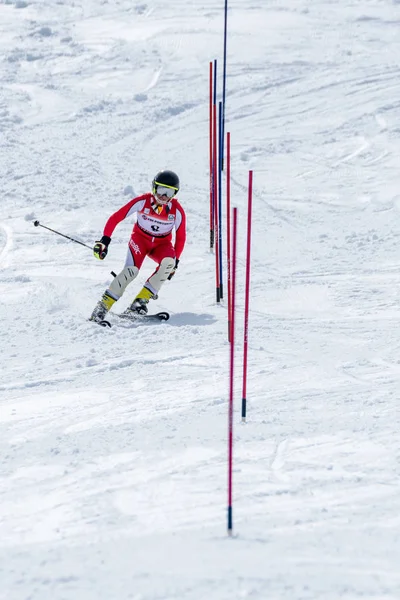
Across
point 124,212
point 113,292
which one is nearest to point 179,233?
point 124,212

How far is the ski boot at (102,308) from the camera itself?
7.69 metres

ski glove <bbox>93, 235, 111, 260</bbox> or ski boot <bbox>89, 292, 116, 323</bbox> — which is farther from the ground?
ski glove <bbox>93, 235, 111, 260</bbox>

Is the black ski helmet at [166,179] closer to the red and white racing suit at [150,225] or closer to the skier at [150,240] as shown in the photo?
the skier at [150,240]

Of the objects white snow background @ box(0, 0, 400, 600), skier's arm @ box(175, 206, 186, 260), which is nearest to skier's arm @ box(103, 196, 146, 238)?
skier's arm @ box(175, 206, 186, 260)

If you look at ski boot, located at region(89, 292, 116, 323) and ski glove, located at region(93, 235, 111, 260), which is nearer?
ski boot, located at region(89, 292, 116, 323)

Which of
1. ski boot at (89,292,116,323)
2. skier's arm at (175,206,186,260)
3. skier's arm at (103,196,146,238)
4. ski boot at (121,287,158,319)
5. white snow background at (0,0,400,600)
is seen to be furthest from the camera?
skier's arm at (175,206,186,260)

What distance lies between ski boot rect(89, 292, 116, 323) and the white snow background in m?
0.18

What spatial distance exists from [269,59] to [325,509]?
44.6 ft

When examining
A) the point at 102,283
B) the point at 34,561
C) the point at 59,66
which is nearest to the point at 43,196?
the point at 102,283

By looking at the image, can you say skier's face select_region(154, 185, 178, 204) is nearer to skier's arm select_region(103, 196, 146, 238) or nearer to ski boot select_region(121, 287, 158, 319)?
skier's arm select_region(103, 196, 146, 238)

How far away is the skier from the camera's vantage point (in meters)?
7.84

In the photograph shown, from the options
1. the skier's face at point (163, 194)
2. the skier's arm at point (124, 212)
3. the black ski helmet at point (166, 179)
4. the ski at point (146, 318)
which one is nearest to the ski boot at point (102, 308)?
the ski at point (146, 318)

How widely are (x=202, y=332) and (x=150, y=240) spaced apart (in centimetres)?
132

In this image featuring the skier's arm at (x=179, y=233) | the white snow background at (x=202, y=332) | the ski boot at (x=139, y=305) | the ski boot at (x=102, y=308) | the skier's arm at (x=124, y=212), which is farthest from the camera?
the skier's arm at (x=179, y=233)
